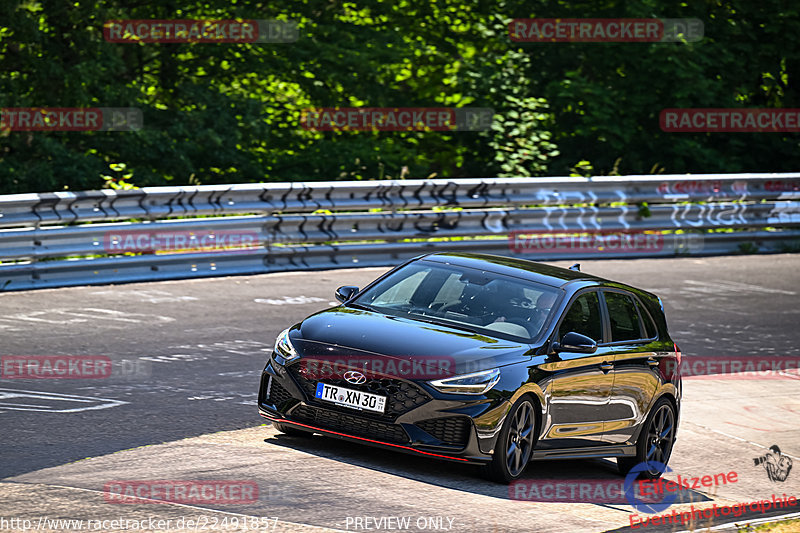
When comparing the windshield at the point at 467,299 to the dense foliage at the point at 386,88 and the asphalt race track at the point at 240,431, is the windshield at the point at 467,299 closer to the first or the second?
the asphalt race track at the point at 240,431

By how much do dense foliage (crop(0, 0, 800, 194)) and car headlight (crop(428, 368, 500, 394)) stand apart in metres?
11.9

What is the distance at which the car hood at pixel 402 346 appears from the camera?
27.4 ft

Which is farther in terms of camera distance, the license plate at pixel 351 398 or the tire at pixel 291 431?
the tire at pixel 291 431

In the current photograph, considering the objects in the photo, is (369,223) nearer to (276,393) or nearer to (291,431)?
Answer: (291,431)

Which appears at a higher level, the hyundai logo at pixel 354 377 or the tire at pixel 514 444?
the hyundai logo at pixel 354 377

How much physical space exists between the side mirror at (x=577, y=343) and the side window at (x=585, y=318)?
0.66ft

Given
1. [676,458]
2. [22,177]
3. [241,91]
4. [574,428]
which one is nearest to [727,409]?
[676,458]

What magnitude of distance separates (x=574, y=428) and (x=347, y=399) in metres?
1.71

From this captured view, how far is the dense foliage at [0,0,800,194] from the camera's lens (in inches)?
813

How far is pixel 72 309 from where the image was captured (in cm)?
1376

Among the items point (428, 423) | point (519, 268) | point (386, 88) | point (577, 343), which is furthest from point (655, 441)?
point (386, 88)

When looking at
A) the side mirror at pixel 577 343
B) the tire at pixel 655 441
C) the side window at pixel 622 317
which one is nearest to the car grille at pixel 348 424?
the side mirror at pixel 577 343

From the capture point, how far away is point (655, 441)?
9.98m

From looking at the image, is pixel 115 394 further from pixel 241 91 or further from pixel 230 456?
pixel 241 91
